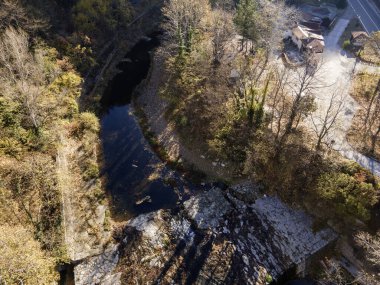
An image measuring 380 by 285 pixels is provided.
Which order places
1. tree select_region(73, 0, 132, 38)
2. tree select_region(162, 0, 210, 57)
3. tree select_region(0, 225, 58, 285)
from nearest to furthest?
tree select_region(0, 225, 58, 285), tree select_region(162, 0, 210, 57), tree select_region(73, 0, 132, 38)

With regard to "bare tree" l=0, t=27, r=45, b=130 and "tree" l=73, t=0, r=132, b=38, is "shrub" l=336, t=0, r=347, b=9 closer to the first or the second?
"tree" l=73, t=0, r=132, b=38

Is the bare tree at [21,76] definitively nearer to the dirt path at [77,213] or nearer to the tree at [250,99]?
the dirt path at [77,213]

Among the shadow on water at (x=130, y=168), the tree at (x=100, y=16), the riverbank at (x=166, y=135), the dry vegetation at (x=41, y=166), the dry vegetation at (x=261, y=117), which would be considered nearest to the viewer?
the dry vegetation at (x=41, y=166)

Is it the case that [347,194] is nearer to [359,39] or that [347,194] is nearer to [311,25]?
[359,39]

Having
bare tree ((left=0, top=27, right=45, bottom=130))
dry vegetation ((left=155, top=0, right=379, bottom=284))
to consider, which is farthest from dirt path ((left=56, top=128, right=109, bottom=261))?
dry vegetation ((left=155, top=0, right=379, bottom=284))

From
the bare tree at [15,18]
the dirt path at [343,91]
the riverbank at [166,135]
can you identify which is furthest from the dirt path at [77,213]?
the dirt path at [343,91]

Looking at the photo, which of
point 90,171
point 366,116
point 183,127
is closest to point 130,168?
point 90,171
